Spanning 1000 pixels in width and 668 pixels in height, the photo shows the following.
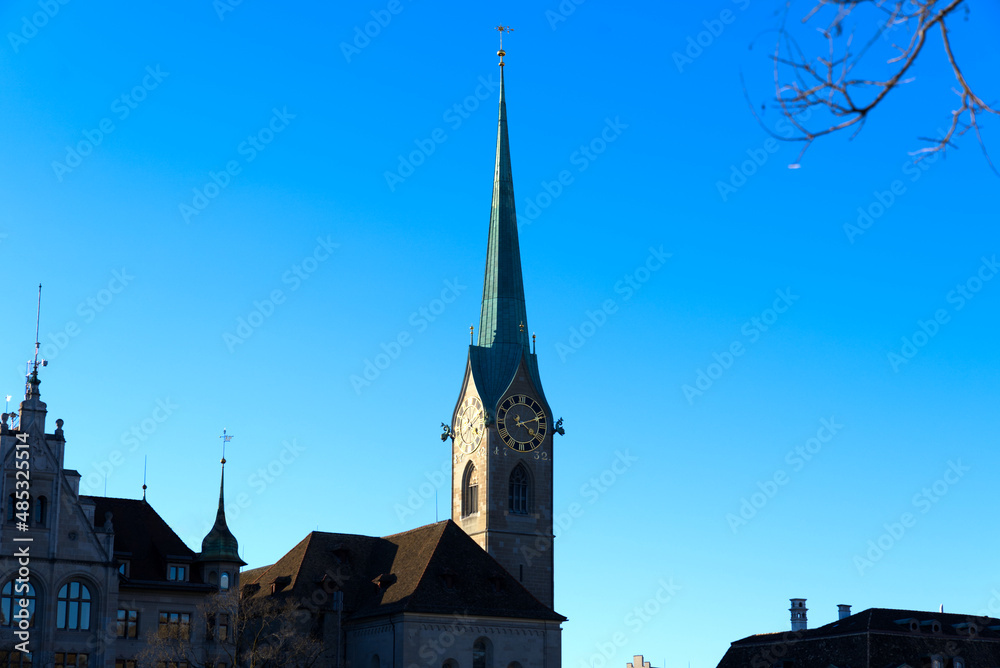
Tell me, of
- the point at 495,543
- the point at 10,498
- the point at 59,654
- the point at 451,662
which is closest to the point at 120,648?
the point at 59,654

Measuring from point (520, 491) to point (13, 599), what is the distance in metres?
42.5

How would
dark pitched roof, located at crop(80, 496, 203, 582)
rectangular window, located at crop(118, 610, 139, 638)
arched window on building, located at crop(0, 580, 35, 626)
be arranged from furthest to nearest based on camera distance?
dark pitched roof, located at crop(80, 496, 203, 582), rectangular window, located at crop(118, 610, 139, 638), arched window on building, located at crop(0, 580, 35, 626)

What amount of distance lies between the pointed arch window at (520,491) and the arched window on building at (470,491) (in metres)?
2.42

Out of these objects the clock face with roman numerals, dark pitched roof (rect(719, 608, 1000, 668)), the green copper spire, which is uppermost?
the green copper spire

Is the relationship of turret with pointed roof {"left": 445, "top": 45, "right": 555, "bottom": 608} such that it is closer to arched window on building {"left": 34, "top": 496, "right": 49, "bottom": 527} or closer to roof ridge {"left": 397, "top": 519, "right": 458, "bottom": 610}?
roof ridge {"left": 397, "top": 519, "right": 458, "bottom": 610}

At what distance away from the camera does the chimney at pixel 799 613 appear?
91213 mm

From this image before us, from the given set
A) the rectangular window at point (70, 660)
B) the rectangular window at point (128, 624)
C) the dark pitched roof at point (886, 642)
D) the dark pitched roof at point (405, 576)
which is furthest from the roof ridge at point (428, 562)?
the dark pitched roof at point (886, 642)

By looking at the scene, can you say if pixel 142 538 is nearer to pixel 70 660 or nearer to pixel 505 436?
pixel 70 660

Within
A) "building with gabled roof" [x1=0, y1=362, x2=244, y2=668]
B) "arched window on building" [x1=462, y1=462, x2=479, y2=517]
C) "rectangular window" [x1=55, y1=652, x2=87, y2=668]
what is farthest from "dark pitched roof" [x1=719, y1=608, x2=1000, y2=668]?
"rectangular window" [x1=55, y1=652, x2=87, y2=668]

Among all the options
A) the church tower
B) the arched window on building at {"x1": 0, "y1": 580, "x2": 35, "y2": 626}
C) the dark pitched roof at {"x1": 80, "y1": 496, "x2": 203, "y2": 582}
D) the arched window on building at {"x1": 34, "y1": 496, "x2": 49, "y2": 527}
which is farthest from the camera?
the church tower

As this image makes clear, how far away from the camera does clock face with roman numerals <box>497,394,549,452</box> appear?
309 ft

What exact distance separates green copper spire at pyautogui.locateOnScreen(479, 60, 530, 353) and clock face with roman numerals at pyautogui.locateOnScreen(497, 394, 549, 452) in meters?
4.11

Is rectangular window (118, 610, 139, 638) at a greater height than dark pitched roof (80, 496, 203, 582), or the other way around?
dark pitched roof (80, 496, 203, 582)

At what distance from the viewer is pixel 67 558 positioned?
57.8 m
